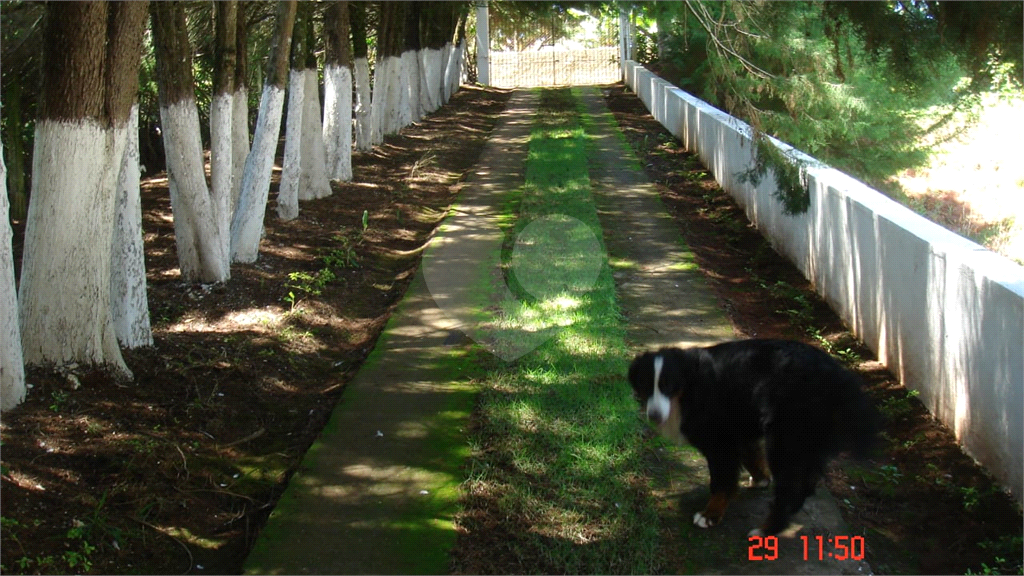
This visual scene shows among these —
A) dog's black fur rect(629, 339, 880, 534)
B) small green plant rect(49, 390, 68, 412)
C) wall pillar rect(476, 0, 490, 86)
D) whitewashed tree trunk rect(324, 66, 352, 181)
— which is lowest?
small green plant rect(49, 390, 68, 412)

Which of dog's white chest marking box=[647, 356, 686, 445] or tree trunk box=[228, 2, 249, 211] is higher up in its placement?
tree trunk box=[228, 2, 249, 211]

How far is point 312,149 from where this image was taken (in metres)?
14.2

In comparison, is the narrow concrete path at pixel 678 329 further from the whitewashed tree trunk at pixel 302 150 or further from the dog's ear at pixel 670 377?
the whitewashed tree trunk at pixel 302 150

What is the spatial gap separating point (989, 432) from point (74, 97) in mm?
6334

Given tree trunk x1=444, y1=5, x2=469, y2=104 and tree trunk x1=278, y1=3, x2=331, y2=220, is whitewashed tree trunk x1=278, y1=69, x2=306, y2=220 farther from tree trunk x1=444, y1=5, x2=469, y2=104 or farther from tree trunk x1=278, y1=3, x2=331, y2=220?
tree trunk x1=444, y1=5, x2=469, y2=104

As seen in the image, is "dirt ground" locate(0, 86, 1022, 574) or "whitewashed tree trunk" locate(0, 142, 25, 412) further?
"whitewashed tree trunk" locate(0, 142, 25, 412)

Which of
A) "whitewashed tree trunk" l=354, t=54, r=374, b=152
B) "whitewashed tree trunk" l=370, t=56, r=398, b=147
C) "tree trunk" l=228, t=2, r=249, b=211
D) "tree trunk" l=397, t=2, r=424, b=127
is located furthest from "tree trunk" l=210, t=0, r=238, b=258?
"tree trunk" l=397, t=2, r=424, b=127

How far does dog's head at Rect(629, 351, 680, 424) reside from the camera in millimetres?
4688

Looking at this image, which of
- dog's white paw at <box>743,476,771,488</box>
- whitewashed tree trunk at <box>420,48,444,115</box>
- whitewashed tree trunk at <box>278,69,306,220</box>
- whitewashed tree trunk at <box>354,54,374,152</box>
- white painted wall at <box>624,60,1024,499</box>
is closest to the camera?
white painted wall at <box>624,60,1024,499</box>

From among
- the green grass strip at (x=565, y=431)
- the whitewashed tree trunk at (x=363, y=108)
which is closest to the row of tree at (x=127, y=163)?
the whitewashed tree trunk at (x=363, y=108)

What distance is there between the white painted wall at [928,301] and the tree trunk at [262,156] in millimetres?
5815

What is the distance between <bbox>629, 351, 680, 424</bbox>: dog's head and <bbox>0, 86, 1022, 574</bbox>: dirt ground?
1.30 m

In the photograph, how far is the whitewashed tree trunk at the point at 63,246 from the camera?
263 inches
